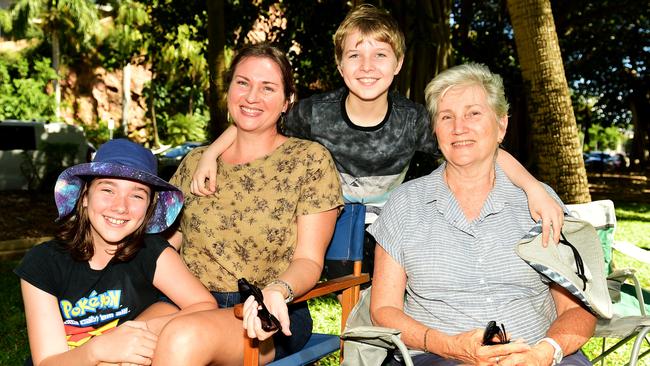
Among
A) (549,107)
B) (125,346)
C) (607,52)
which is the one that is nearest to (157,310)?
(125,346)

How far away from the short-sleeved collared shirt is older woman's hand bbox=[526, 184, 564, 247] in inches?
3.9

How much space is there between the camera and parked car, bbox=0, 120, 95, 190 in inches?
646

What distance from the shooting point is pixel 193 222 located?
2.96 m

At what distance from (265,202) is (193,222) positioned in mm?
337

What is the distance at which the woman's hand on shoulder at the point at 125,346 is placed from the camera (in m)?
2.23

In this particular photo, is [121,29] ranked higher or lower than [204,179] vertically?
higher

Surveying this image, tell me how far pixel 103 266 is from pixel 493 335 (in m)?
1.44

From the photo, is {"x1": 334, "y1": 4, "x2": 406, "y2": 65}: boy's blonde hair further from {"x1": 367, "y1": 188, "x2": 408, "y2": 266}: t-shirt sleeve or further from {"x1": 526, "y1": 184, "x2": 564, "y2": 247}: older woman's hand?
{"x1": 526, "y1": 184, "x2": 564, "y2": 247}: older woman's hand

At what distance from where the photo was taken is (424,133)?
3232mm

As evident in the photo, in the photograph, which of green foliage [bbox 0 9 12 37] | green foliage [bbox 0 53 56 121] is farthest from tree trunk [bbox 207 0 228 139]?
green foliage [bbox 0 9 12 37]

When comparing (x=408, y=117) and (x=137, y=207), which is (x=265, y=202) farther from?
(x=408, y=117)

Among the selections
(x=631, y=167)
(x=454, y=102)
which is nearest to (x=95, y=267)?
(x=454, y=102)

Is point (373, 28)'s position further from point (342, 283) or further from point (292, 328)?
point (292, 328)

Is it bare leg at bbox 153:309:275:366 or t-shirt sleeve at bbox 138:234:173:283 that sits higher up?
t-shirt sleeve at bbox 138:234:173:283
